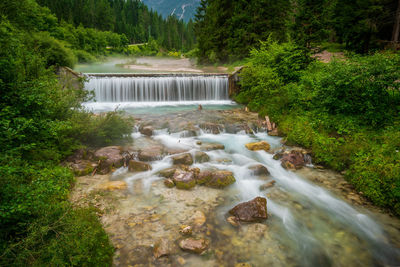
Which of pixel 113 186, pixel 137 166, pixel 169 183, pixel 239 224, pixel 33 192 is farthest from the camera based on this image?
pixel 137 166

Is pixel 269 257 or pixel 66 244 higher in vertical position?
pixel 66 244

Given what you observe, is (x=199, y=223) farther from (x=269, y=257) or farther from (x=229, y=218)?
(x=269, y=257)

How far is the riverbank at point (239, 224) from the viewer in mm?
4016

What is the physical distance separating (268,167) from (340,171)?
2.25 m

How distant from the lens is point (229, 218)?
194 inches

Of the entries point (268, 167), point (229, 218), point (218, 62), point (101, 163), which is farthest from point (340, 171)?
point (218, 62)

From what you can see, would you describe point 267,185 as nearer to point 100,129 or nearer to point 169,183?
point 169,183

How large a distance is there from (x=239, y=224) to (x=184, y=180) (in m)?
2.04

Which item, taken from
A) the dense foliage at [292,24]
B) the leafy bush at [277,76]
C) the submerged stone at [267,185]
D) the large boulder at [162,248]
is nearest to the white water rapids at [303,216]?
the submerged stone at [267,185]

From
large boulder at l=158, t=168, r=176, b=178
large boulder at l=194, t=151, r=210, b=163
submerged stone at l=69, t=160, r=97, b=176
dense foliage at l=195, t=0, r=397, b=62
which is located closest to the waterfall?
dense foliage at l=195, t=0, r=397, b=62

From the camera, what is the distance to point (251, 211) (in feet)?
16.3

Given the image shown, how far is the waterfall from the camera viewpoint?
53.1 ft

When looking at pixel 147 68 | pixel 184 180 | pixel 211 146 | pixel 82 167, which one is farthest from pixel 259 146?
pixel 147 68

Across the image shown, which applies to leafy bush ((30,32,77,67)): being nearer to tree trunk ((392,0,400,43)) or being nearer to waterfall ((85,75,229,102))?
waterfall ((85,75,229,102))
